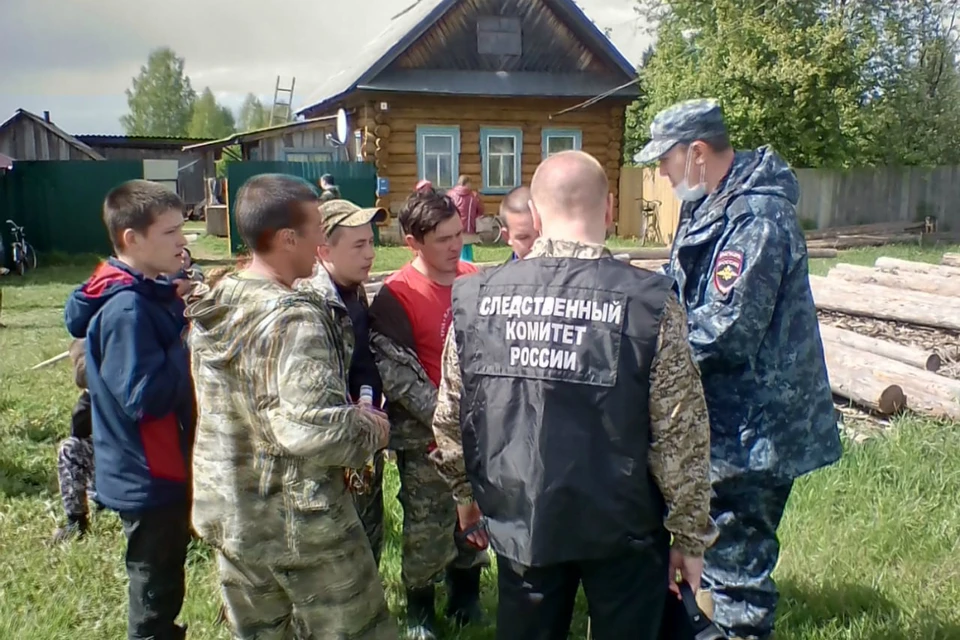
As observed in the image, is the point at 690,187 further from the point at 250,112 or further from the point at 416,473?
the point at 250,112

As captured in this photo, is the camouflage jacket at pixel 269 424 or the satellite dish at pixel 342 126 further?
the satellite dish at pixel 342 126

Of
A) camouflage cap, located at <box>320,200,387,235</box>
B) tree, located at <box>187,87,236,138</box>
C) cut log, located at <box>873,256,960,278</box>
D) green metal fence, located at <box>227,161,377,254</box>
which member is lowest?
cut log, located at <box>873,256,960,278</box>

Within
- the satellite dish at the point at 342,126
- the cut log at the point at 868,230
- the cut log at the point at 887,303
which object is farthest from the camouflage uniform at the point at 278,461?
the cut log at the point at 868,230

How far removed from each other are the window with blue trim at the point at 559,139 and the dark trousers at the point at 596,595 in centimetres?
1954

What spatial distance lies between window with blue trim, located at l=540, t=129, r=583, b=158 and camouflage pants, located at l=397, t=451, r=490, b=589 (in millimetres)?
18570

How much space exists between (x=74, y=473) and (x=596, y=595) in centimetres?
337

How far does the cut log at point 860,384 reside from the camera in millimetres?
5844

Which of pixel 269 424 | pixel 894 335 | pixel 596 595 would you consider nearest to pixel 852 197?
pixel 894 335

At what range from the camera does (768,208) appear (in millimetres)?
3037

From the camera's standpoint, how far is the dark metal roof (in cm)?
1973

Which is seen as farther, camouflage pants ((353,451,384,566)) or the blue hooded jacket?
camouflage pants ((353,451,384,566))

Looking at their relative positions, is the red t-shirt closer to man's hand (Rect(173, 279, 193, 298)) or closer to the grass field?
man's hand (Rect(173, 279, 193, 298))

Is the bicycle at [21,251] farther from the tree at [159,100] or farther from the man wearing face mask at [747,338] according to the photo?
the tree at [159,100]

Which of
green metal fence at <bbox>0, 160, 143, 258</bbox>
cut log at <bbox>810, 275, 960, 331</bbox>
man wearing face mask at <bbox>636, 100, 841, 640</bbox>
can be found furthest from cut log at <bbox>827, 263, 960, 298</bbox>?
green metal fence at <bbox>0, 160, 143, 258</bbox>
